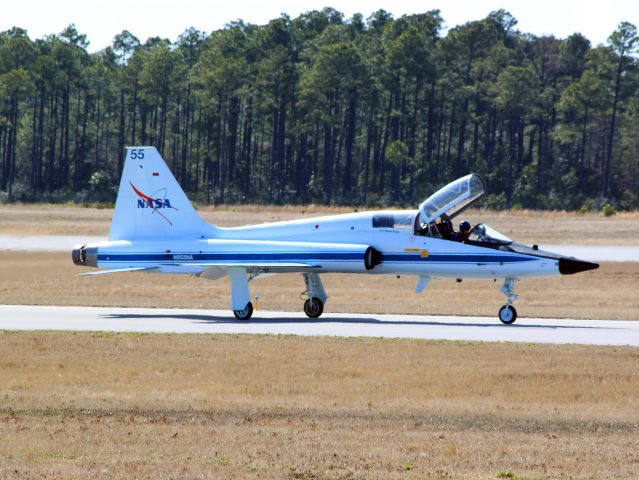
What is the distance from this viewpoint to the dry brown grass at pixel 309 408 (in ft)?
40.7

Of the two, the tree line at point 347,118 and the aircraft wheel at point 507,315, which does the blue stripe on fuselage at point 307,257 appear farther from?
the tree line at point 347,118

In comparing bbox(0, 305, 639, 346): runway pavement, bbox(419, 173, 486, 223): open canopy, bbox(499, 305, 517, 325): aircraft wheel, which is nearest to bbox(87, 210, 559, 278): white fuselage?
bbox(419, 173, 486, 223): open canopy

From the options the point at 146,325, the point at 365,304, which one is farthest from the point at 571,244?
the point at 146,325

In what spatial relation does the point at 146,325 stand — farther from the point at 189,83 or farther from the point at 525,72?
the point at 189,83

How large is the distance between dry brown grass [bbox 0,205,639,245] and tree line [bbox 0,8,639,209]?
58.5ft

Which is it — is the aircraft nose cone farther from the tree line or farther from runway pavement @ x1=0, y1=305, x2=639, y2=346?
the tree line

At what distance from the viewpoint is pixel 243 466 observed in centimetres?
1220

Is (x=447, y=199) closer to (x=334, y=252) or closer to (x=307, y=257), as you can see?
(x=334, y=252)

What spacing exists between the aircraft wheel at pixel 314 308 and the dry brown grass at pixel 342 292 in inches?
94.4

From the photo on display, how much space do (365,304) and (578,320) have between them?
6923mm

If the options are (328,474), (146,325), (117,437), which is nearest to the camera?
(328,474)

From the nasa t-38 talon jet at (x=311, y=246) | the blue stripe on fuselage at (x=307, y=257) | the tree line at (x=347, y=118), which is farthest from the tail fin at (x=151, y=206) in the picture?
the tree line at (x=347, y=118)

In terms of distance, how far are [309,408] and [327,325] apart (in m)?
9.95

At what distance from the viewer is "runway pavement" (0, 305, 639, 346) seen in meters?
23.9
